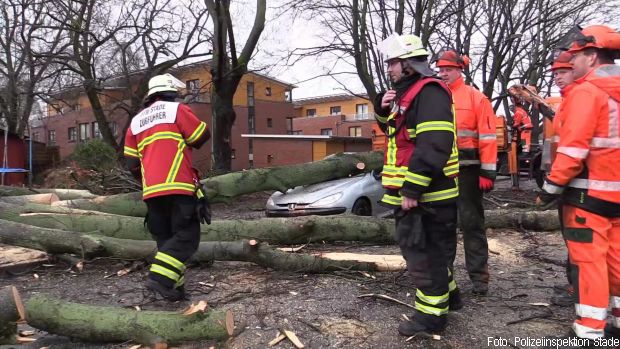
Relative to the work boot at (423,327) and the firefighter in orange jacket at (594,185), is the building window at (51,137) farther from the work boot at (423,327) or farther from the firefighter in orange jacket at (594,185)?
the firefighter in orange jacket at (594,185)

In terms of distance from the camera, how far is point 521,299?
4004mm

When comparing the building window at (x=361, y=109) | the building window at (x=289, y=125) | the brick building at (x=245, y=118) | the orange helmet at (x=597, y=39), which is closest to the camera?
the orange helmet at (x=597, y=39)

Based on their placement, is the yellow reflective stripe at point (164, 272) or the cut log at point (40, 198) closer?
the yellow reflective stripe at point (164, 272)

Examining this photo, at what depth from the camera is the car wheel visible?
8.18 meters

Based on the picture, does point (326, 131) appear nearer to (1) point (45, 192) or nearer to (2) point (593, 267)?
(1) point (45, 192)

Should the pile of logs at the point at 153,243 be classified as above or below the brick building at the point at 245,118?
below

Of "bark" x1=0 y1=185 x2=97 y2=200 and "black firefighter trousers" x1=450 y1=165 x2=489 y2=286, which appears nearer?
"black firefighter trousers" x1=450 y1=165 x2=489 y2=286

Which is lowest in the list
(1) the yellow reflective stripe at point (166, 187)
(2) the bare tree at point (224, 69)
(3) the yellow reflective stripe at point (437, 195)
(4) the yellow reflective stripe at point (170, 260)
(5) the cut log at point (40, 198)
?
(4) the yellow reflective stripe at point (170, 260)

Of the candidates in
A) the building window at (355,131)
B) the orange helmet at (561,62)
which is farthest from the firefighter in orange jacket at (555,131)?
the building window at (355,131)

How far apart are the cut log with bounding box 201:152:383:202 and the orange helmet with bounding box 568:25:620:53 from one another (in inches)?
203

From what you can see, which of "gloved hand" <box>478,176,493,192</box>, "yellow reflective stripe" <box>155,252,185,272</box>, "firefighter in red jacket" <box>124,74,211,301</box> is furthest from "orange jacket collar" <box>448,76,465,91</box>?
"yellow reflective stripe" <box>155,252,185,272</box>

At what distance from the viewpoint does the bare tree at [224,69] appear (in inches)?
552

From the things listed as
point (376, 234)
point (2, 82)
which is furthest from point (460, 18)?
point (2, 82)

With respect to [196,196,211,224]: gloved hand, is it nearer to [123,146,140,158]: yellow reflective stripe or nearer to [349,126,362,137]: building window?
[123,146,140,158]: yellow reflective stripe
